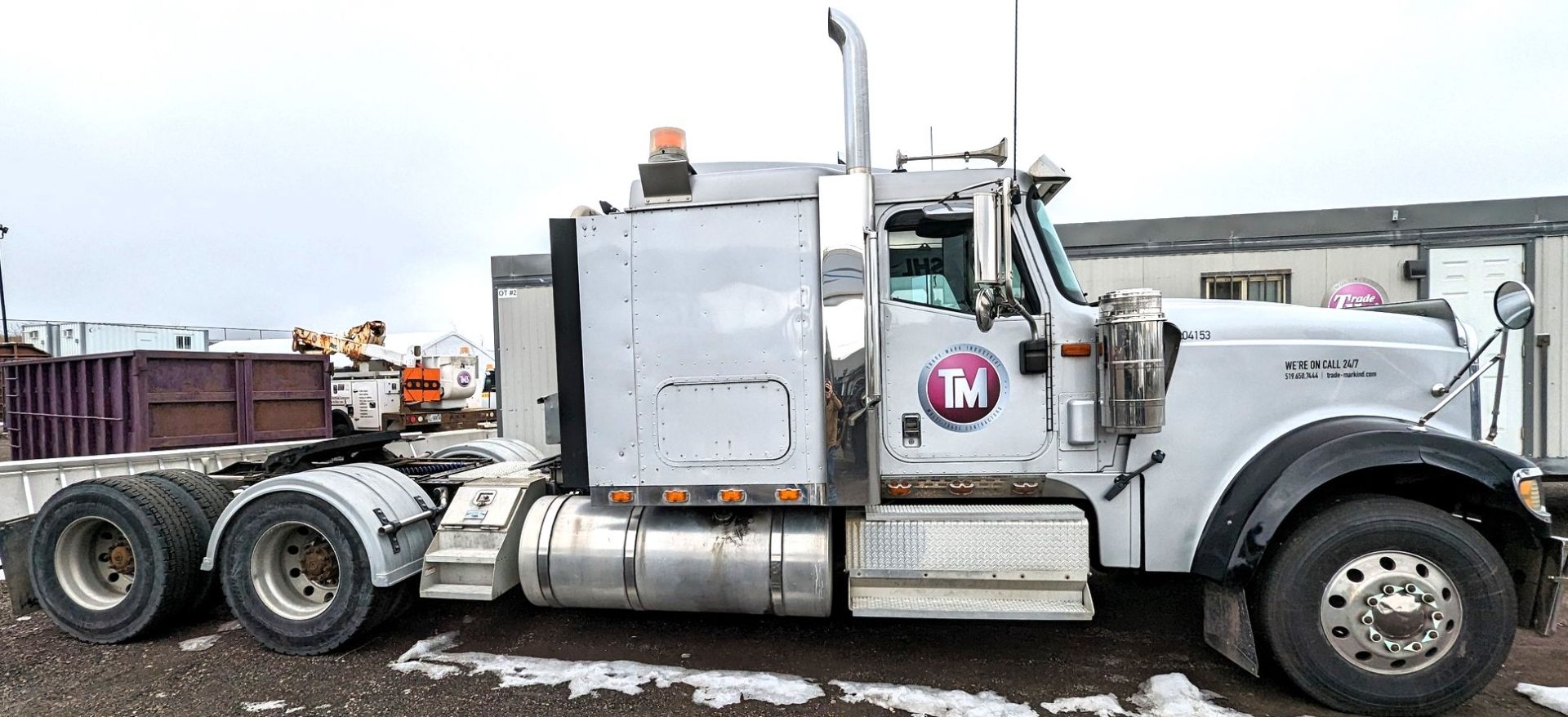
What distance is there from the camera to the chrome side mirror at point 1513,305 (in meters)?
3.26

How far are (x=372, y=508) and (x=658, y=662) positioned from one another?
1.91m

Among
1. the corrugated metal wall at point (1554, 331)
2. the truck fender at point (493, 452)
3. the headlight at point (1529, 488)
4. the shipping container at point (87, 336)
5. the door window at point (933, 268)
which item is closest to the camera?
the headlight at point (1529, 488)

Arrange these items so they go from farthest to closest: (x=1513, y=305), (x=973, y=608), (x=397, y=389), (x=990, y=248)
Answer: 1. (x=397, y=389)
2. (x=973, y=608)
3. (x=1513, y=305)
4. (x=990, y=248)

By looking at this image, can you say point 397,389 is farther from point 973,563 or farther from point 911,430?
point 973,563

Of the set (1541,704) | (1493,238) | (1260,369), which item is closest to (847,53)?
(1260,369)

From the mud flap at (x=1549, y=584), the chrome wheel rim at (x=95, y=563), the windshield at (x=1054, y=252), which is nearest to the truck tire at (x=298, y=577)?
the chrome wheel rim at (x=95, y=563)

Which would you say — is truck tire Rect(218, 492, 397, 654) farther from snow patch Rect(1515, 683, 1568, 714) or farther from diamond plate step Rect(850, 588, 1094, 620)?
snow patch Rect(1515, 683, 1568, 714)

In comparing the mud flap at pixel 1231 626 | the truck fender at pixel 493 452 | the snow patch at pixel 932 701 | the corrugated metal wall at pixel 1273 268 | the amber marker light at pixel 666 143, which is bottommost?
the snow patch at pixel 932 701

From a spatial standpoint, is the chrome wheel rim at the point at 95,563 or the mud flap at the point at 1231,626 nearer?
the mud flap at the point at 1231,626

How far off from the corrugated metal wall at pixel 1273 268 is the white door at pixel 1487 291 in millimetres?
312

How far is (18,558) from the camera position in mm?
4371

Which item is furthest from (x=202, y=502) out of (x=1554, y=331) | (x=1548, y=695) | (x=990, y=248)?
(x=1554, y=331)

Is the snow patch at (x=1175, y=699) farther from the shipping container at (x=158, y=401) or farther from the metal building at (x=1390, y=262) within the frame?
the shipping container at (x=158, y=401)

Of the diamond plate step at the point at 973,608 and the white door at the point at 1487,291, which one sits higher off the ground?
the white door at the point at 1487,291
